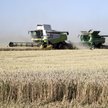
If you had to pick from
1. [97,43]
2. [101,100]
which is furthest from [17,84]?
[97,43]

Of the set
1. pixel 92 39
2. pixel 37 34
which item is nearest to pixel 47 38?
pixel 37 34

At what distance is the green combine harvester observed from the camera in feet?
136

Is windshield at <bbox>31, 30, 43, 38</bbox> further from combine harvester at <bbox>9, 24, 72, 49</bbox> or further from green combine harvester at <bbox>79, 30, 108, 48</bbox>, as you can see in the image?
green combine harvester at <bbox>79, 30, 108, 48</bbox>

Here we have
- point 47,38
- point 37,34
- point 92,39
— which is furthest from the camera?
point 92,39

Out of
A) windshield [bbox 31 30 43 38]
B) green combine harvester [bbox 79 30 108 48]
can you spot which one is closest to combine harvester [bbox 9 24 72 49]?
windshield [bbox 31 30 43 38]

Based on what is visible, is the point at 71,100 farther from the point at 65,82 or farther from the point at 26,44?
the point at 26,44

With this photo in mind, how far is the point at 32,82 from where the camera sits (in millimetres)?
9344

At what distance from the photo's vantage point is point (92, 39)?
4138 centimetres

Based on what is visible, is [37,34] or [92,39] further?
[92,39]

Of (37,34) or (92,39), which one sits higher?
(37,34)

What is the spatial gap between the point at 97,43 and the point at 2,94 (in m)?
33.1

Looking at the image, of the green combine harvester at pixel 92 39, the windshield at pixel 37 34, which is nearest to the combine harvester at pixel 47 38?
the windshield at pixel 37 34

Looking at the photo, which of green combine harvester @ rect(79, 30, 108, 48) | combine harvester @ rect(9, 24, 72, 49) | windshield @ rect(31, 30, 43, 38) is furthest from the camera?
green combine harvester @ rect(79, 30, 108, 48)

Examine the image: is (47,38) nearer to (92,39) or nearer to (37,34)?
(37,34)
